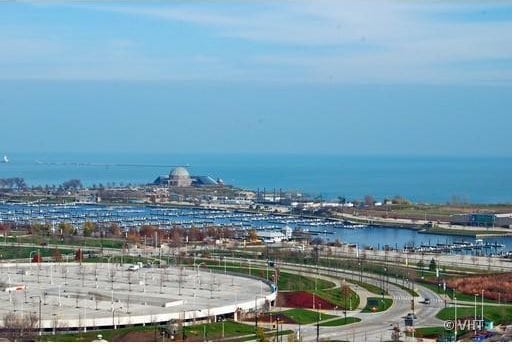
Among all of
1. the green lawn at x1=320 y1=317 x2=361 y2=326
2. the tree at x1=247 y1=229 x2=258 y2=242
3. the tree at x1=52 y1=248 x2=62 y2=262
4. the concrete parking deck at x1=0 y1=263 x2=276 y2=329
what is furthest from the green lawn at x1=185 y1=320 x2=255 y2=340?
the tree at x1=247 y1=229 x2=258 y2=242

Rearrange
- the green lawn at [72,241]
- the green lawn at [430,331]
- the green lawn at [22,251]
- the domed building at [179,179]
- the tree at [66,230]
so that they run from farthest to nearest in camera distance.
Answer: the domed building at [179,179] → the tree at [66,230] → the green lawn at [72,241] → the green lawn at [22,251] → the green lawn at [430,331]

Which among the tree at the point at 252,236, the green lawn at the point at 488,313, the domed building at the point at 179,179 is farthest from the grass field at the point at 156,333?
the domed building at the point at 179,179

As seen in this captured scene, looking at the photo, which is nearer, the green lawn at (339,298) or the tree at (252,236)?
the green lawn at (339,298)

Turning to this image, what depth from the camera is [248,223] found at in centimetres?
1909

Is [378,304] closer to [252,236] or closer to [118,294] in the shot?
[118,294]

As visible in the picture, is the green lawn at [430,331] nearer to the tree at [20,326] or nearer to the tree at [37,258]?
the tree at [20,326]

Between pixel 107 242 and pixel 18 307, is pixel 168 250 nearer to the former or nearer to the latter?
pixel 107 242

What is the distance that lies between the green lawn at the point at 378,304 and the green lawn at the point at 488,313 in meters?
0.48

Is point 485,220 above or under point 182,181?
under

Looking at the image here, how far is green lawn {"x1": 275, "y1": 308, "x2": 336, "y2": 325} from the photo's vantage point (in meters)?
7.85

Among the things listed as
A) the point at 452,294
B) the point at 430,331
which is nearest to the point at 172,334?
the point at 430,331

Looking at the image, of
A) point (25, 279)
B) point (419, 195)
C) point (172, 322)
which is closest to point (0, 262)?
point (25, 279)

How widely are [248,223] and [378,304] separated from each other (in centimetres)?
1046

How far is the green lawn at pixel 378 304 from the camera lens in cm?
847
